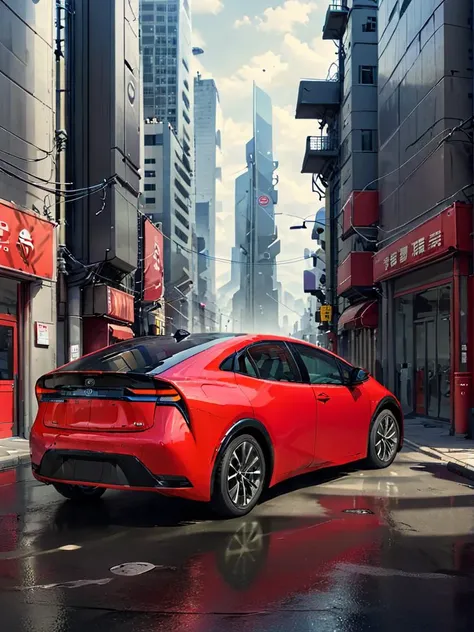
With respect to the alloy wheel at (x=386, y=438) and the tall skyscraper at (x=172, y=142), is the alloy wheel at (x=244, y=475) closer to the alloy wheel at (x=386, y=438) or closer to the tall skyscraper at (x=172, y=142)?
the alloy wheel at (x=386, y=438)

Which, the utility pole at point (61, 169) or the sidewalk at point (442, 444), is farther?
the utility pole at point (61, 169)

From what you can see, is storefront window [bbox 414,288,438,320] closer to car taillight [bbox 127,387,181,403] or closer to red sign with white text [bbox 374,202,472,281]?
red sign with white text [bbox 374,202,472,281]

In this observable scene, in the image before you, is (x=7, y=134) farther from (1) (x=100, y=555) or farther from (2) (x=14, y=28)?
(1) (x=100, y=555)

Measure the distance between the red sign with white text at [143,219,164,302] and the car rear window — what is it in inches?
1043

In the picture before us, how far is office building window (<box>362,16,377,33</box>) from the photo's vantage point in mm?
28922

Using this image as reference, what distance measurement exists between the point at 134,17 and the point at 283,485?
933 inches

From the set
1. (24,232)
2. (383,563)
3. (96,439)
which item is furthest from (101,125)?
(383,563)

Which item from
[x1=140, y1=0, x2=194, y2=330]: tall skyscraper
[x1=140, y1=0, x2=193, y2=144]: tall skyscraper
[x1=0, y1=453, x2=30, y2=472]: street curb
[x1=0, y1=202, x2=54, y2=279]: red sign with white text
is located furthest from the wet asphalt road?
[x1=140, y1=0, x2=193, y2=144]: tall skyscraper

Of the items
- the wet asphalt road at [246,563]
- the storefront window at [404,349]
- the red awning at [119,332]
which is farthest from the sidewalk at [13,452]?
the red awning at [119,332]

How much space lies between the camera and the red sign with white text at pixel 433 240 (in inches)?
497

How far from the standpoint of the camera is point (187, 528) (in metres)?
5.21

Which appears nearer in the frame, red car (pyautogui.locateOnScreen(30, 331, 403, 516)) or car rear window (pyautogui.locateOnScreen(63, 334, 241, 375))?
red car (pyautogui.locateOnScreen(30, 331, 403, 516))

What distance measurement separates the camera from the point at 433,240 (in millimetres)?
13617

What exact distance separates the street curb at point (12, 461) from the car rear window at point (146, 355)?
391 cm
